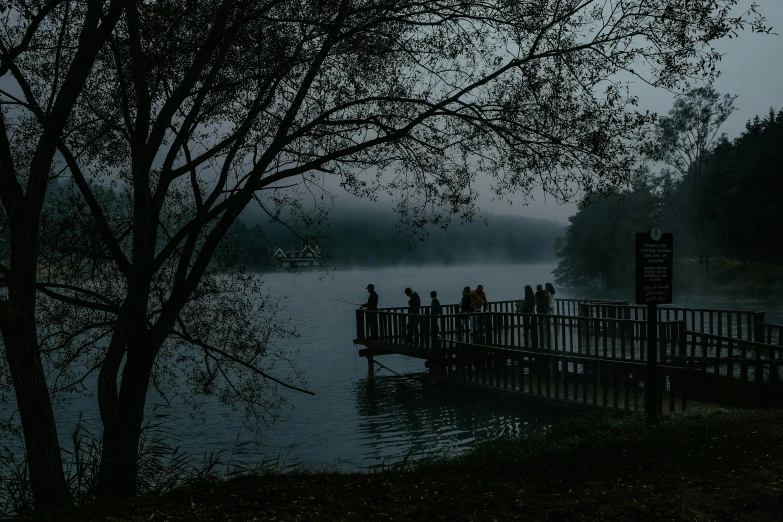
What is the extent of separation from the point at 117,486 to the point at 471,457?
15.5 feet

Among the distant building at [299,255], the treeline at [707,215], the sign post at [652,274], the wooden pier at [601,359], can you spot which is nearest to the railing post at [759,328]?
the wooden pier at [601,359]

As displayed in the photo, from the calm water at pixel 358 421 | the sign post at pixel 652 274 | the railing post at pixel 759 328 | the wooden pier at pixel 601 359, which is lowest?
the calm water at pixel 358 421

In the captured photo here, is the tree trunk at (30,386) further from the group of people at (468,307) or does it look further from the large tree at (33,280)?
the group of people at (468,307)

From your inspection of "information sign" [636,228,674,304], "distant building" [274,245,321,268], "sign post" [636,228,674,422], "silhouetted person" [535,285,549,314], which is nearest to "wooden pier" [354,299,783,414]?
"silhouetted person" [535,285,549,314]

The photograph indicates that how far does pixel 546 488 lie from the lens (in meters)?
7.61

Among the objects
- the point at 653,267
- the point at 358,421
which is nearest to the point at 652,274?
the point at 653,267

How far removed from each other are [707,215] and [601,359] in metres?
54.3

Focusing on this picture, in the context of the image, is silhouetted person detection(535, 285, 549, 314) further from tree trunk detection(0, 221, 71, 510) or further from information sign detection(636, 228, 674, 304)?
tree trunk detection(0, 221, 71, 510)

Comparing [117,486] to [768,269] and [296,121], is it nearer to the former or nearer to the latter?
[296,121]

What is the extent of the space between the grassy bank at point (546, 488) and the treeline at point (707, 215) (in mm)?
31889

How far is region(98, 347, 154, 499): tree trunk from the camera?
8629 millimetres

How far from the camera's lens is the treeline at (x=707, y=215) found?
54594 millimetres

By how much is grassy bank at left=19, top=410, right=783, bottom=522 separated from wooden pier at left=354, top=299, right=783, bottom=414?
146 inches

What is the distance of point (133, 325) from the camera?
364 inches
